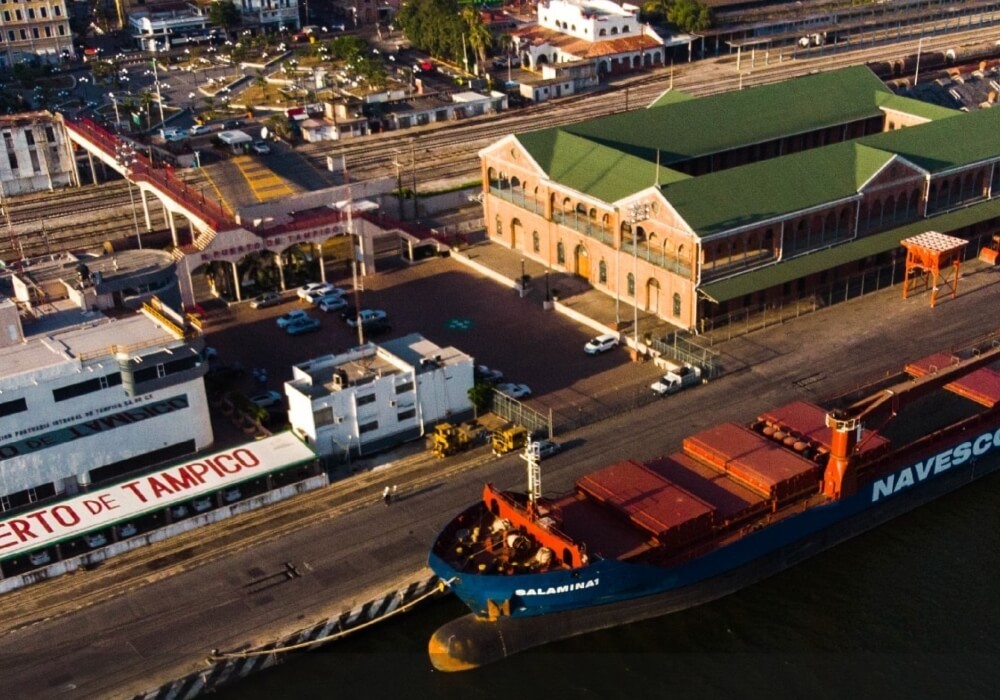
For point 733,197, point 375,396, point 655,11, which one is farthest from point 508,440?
point 655,11

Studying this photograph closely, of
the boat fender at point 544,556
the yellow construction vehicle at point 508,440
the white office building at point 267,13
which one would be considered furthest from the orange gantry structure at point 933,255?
the white office building at point 267,13

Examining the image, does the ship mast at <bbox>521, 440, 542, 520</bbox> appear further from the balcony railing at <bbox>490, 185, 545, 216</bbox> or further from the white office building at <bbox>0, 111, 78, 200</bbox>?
the white office building at <bbox>0, 111, 78, 200</bbox>

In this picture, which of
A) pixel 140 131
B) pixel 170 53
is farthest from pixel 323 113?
pixel 170 53

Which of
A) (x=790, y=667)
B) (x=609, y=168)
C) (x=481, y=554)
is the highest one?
(x=609, y=168)

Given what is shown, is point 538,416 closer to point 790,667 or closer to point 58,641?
point 790,667

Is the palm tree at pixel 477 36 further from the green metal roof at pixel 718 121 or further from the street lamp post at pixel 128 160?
the street lamp post at pixel 128 160

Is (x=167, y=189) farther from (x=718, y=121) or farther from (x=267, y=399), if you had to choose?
(x=718, y=121)

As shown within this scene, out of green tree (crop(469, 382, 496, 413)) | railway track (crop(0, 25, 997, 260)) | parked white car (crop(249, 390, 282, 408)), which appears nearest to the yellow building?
railway track (crop(0, 25, 997, 260))
